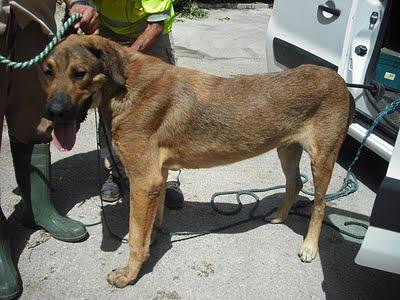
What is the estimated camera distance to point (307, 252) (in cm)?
340

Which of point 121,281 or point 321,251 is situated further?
point 321,251

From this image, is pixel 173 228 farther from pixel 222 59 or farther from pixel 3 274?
pixel 222 59

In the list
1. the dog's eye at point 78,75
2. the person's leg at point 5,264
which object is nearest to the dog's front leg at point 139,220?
the person's leg at point 5,264

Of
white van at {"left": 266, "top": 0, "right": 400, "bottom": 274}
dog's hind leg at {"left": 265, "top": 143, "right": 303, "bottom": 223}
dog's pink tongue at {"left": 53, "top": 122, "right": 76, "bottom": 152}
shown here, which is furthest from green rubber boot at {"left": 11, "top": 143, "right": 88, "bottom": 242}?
white van at {"left": 266, "top": 0, "right": 400, "bottom": 274}

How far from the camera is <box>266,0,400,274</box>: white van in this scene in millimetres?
3789

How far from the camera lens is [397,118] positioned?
3875 millimetres

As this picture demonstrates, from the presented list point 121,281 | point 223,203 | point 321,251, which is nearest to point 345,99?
point 321,251

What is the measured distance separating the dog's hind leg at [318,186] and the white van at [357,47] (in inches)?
19.7

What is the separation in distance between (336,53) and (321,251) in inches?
71.5

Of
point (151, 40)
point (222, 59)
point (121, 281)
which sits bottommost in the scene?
point (222, 59)

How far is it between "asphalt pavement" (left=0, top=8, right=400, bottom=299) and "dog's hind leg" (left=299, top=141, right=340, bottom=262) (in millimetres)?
87

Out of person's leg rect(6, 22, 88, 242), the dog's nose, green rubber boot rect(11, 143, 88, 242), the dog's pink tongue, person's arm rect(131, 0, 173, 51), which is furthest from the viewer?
green rubber boot rect(11, 143, 88, 242)

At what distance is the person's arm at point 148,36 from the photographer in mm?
3229

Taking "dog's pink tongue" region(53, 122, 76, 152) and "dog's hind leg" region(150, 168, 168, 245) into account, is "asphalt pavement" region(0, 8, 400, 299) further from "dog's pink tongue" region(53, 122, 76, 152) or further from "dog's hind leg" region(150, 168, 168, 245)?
"dog's pink tongue" region(53, 122, 76, 152)
